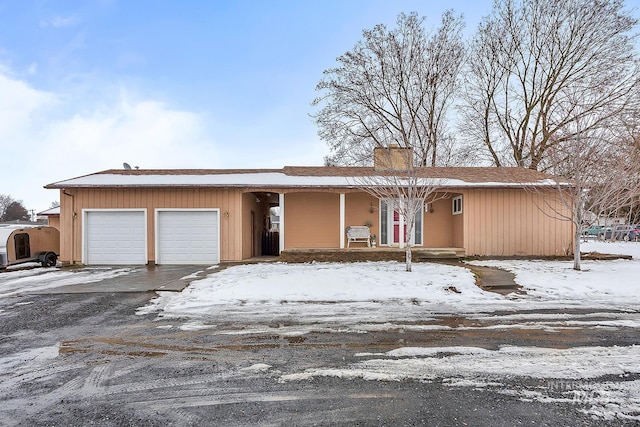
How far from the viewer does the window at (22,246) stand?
11.2m

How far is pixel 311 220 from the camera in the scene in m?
12.9

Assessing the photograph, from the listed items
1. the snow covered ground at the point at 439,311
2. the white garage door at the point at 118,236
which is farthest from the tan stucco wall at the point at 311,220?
the white garage door at the point at 118,236

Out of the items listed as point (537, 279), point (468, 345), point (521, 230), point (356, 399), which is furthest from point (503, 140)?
point (356, 399)

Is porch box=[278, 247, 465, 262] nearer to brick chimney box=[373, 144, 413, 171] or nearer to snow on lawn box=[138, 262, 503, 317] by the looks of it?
snow on lawn box=[138, 262, 503, 317]

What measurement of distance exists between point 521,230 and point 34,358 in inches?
504

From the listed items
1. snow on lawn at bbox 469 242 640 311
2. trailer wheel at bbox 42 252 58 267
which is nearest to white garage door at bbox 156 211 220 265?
trailer wheel at bbox 42 252 58 267

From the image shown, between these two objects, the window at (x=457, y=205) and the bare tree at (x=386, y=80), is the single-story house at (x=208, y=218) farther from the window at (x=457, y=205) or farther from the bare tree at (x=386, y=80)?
the bare tree at (x=386, y=80)

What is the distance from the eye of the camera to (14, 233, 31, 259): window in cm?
1124

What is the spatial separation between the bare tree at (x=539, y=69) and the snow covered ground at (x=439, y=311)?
10177 millimetres

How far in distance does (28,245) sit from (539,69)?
25.6 m

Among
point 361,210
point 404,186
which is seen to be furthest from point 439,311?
point 361,210

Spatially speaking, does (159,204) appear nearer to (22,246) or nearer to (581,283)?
(22,246)

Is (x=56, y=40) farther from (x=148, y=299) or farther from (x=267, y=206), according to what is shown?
(x=148, y=299)

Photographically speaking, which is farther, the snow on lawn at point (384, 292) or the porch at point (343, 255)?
the porch at point (343, 255)
